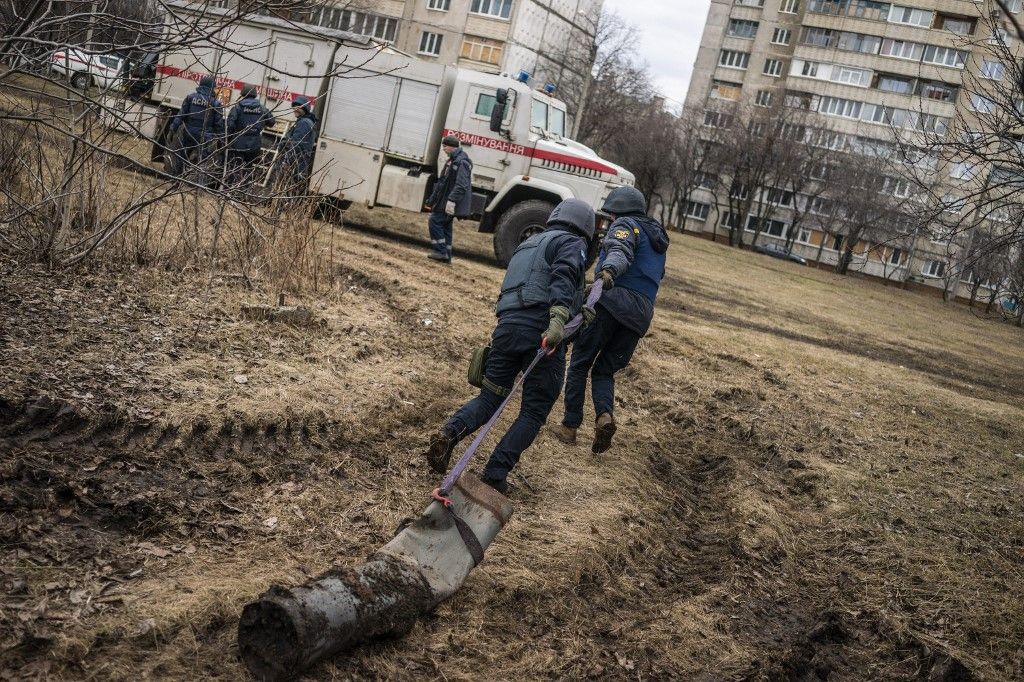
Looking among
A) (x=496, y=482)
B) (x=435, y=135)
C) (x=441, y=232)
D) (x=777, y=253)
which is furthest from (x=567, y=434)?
(x=777, y=253)

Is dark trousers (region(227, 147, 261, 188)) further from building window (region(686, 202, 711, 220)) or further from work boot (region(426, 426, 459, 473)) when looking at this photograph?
building window (region(686, 202, 711, 220))

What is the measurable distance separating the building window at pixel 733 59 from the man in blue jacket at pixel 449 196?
6124 cm

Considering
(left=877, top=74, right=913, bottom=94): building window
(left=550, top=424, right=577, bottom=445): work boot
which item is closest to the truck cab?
(left=550, top=424, right=577, bottom=445): work boot

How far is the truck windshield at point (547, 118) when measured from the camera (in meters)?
14.2

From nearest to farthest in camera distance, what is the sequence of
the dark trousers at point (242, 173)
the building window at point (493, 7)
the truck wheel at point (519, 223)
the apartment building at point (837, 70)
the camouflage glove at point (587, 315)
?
the camouflage glove at point (587, 315)
the dark trousers at point (242, 173)
the truck wheel at point (519, 223)
the building window at point (493, 7)
the apartment building at point (837, 70)

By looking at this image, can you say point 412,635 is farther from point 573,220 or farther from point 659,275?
point 659,275

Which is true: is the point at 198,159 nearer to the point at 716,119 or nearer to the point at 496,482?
the point at 496,482

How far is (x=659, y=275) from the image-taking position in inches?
269

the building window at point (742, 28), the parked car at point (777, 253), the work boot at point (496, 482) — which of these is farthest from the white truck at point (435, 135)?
the building window at point (742, 28)

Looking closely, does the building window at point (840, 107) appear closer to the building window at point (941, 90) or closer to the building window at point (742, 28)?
the building window at point (941, 90)

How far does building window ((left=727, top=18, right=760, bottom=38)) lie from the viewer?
6906cm

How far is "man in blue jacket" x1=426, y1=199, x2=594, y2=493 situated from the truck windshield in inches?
360

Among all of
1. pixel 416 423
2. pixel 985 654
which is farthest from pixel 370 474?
pixel 985 654

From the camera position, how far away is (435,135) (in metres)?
14.4
